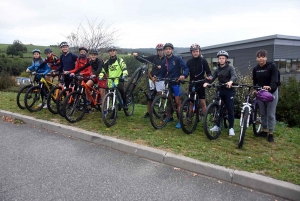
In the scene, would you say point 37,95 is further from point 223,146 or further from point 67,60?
point 223,146

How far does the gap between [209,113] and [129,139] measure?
1737 millimetres

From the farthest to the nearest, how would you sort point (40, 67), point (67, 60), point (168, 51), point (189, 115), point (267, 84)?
1. point (40, 67)
2. point (67, 60)
3. point (168, 51)
4. point (189, 115)
5. point (267, 84)

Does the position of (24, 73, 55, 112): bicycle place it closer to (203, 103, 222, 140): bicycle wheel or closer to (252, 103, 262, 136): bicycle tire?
(203, 103, 222, 140): bicycle wheel

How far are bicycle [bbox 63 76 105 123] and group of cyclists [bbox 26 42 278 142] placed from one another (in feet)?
0.64

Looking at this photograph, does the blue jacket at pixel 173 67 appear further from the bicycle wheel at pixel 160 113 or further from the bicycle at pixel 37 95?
the bicycle at pixel 37 95

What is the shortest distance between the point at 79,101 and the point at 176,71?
2641 mm

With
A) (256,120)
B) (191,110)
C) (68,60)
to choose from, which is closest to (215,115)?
(191,110)

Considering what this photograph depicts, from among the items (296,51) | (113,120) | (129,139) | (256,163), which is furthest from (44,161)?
(296,51)

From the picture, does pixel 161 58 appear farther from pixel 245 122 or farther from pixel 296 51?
pixel 296 51

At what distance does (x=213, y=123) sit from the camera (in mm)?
5484

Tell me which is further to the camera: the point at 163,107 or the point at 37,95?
the point at 37,95

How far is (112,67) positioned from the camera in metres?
6.84

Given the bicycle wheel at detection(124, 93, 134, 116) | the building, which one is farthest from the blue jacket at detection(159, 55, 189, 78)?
the building

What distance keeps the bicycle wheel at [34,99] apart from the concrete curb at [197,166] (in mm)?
2106
